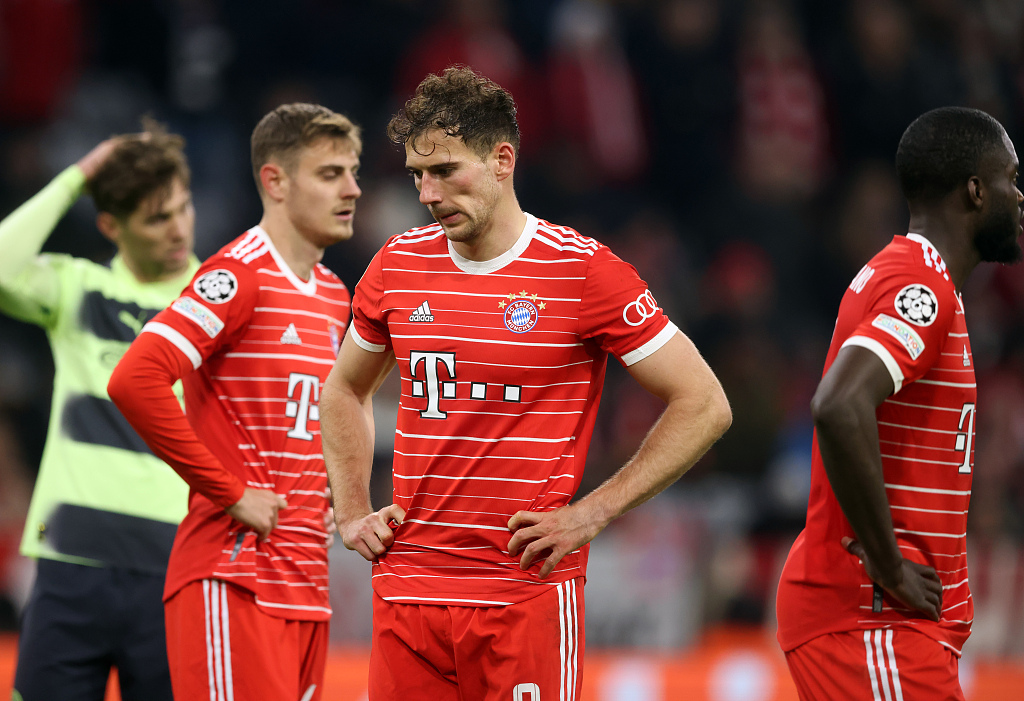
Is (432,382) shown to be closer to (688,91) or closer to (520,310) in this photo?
(520,310)

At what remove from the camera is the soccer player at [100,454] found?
14.1 ft

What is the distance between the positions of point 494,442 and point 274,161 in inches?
68.0

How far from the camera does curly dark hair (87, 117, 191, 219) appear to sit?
15.5 ft

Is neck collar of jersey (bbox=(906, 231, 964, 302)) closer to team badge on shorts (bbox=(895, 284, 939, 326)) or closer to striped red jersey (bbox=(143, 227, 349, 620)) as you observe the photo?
team badge on shorts (bbox=(895, 284, 939, 326))

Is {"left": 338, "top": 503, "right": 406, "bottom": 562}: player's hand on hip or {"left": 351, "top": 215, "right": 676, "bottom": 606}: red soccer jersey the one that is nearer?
{"left": 351, "top": 215, "right": 676, "bottom": 606}: red soccer jersey

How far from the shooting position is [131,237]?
4.72 m

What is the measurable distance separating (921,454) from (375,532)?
1634mm

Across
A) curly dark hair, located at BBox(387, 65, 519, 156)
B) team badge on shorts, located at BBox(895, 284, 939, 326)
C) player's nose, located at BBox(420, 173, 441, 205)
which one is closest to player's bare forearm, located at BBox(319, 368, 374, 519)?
player's nose, located at BBox(420, 173, 441, 205)

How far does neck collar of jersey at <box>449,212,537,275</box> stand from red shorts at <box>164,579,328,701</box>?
55.0 inches

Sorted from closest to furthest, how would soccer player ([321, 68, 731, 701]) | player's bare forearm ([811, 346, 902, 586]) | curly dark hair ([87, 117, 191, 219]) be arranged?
player's bare forearm ([811, 346, 902, 586])
soccer player ([321, 68, 731, 701])
curly dark hair ([87, 117, 191, 219])

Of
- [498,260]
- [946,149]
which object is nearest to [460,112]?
[498,260]

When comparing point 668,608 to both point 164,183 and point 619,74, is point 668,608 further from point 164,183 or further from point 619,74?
point 619,74

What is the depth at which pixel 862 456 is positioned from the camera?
9.91ft

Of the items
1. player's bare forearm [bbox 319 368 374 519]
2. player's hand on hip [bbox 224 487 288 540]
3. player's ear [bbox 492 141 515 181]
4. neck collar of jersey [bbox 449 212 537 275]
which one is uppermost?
player's ear [bbox 492 141 515 181]
